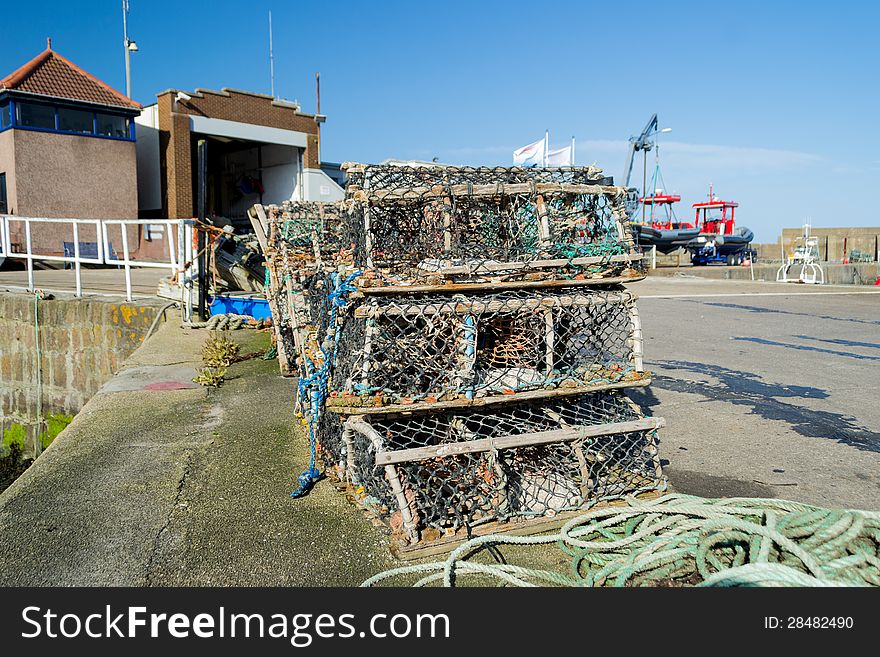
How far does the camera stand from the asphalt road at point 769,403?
3.83m

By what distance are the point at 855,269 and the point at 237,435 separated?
83.3 feet

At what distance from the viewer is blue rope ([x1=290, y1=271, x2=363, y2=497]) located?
3.33m

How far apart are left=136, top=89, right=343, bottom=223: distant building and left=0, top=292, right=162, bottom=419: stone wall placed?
15.0 meters

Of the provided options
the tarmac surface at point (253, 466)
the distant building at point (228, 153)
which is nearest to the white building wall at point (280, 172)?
the distant building at point (228, 153)

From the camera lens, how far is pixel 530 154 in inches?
722

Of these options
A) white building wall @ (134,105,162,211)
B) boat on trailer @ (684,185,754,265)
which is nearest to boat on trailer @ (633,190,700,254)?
boat on trailer @ (684,185,754,265)

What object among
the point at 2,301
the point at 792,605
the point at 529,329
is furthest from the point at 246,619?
the point at 2,301

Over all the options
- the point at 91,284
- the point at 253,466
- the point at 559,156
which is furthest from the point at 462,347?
the point at 559,156

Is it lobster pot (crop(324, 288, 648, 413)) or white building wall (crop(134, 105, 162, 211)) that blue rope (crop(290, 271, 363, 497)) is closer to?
lobster pot (crop(324, 288, 648, 413))

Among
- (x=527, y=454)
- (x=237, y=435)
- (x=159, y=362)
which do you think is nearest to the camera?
(x=527, y=454)

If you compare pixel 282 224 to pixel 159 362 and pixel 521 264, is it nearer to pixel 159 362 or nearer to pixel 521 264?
pixel 159 362

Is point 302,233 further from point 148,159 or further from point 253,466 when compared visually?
point 148,159

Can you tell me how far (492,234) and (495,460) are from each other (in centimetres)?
176

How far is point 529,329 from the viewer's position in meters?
3.84
